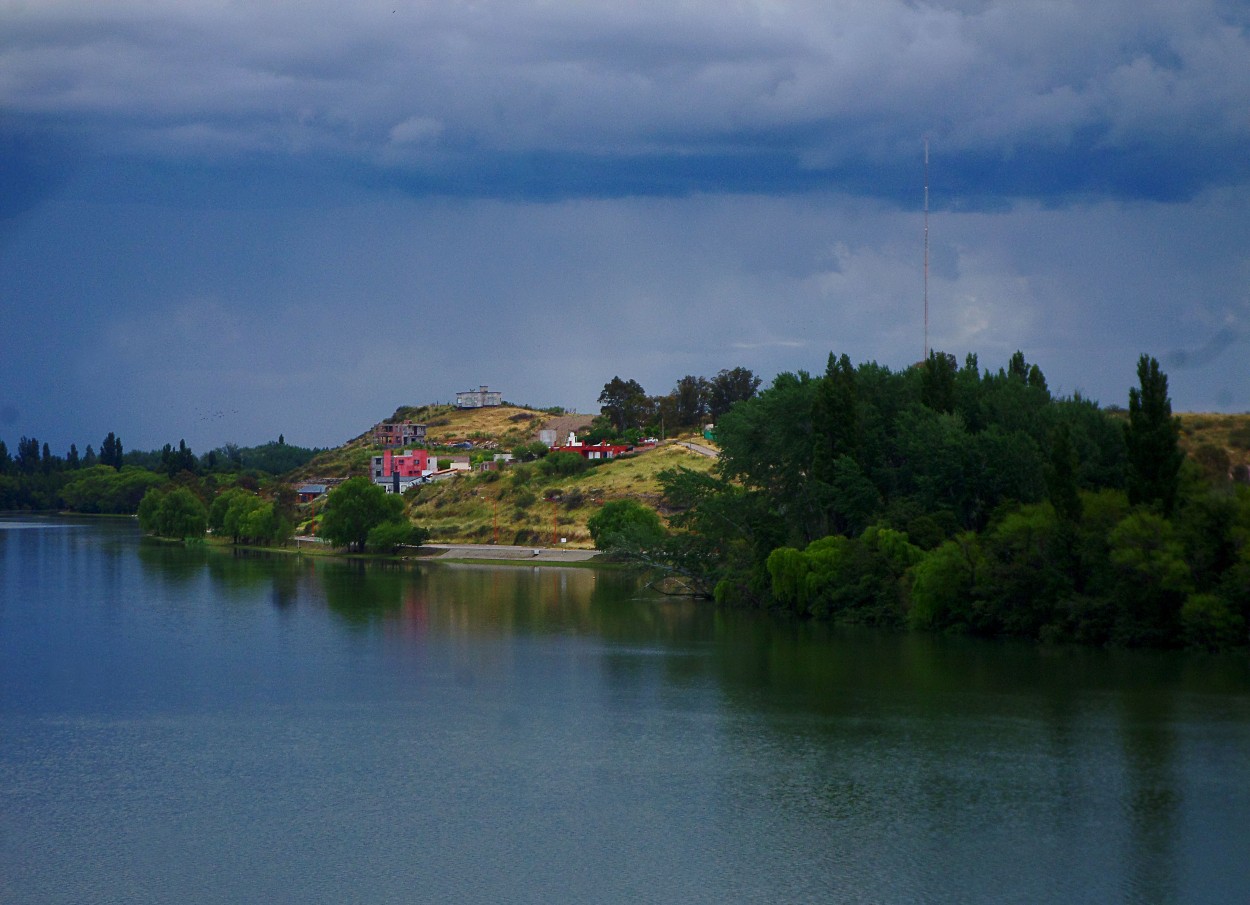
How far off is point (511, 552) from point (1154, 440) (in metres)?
62.6

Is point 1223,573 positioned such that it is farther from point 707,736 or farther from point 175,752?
point 175,752

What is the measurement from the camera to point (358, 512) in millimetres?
103750

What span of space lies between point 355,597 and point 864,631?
30041 mm

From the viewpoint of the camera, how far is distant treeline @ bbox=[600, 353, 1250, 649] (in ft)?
141

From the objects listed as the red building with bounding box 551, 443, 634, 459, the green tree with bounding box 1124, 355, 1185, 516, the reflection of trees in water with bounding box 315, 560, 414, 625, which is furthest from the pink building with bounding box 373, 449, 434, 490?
A: the green tree with bounding box 1124, 355, 1185, 516

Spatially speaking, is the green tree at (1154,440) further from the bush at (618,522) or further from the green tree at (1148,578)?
the bush at (618,522)

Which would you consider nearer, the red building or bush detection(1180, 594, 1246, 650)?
bush detection(1180, 594, 1246, 650)

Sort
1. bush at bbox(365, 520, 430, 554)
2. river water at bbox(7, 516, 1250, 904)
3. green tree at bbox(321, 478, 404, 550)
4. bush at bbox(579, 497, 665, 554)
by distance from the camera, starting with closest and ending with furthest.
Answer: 1. river water at bbox(7, 516, 1250, 904)
2. bush at bbox(579, 497, 665, 554)
3. bush at bbox(365, 520, 430, 554)
4. green tree at bbox(321, 478, 404, 550)

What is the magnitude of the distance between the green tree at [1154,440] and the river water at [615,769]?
6226 mm

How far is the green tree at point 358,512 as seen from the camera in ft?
340

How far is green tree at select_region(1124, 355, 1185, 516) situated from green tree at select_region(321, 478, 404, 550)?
2739 inches

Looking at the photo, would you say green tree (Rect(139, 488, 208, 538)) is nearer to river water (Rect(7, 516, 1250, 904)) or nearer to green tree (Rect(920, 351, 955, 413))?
river water (Rect(7, 516, 1250, 904))

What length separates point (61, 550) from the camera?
105688mm

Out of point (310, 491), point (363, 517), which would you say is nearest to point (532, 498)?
point (363, 517)
